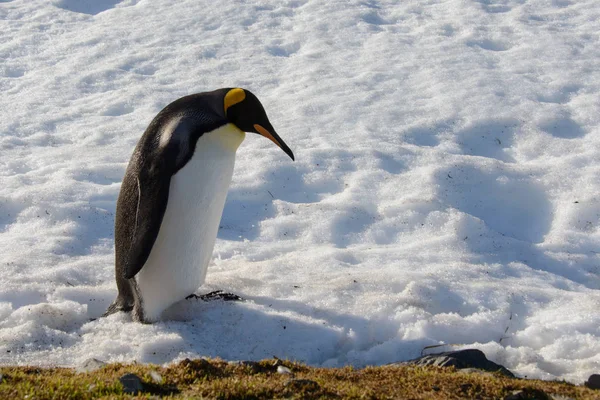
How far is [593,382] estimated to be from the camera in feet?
11.5

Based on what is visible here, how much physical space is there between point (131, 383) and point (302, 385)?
681 millimetres

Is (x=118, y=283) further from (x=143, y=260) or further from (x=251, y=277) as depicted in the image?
(x=251, y=277)

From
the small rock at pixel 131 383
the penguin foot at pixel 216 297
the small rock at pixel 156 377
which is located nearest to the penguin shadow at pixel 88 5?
the penguin foot at pixel 216 297

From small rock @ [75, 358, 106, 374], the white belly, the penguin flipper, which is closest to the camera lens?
small rock @ [75, 358, 106, 374]

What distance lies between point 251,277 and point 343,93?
13.8 feet

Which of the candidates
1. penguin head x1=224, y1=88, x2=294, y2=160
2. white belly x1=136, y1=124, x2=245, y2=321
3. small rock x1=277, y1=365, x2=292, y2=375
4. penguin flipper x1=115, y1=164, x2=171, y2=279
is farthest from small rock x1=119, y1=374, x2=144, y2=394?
penguin head x1=224, y1=88, x2=294, y2=160

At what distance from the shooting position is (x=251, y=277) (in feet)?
16.3

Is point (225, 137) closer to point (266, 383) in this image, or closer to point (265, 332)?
point (265, 332)

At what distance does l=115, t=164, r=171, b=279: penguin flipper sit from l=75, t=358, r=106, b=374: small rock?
66 cm

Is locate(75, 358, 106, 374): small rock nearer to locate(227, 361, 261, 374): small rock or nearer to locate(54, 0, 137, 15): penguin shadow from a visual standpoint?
locate(227, 361, 261, 374): small rock

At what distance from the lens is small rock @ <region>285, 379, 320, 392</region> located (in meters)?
2.91

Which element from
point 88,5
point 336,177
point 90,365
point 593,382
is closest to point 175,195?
point 90,365

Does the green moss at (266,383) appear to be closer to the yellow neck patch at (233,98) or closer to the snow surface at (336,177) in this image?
the snow surface at (336,177)

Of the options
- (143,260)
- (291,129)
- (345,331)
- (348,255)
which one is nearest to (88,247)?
(143,260)
